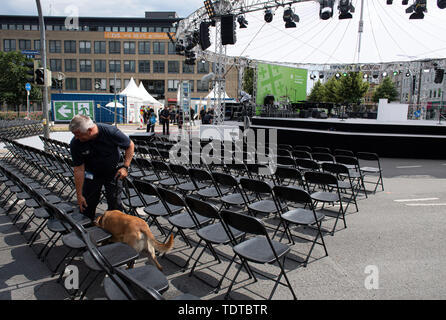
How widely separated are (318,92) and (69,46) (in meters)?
38.9

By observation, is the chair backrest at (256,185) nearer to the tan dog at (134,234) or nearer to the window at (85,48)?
the tan dog at (134,234)

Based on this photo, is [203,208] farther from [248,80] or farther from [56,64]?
[56,64]

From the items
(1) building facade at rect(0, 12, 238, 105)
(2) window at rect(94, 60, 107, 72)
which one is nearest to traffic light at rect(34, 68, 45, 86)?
(1) building facade at rect(0, 12, 238, 105)

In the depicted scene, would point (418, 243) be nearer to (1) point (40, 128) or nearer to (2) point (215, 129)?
(2) point (215, 129)

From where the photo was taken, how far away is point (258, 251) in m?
2.75

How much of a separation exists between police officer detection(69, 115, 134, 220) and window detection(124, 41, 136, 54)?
164ft

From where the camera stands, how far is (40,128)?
1655 cm

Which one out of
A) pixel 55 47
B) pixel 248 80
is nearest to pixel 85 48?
pixel 55 47

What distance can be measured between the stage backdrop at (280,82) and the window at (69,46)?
39.6m

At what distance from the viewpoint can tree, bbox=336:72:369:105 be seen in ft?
107

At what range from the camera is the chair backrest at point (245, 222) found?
2559 millimetres
